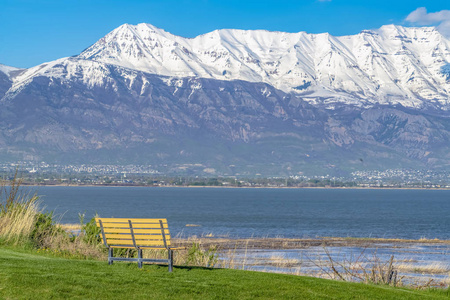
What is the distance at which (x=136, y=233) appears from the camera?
18547 millimetres

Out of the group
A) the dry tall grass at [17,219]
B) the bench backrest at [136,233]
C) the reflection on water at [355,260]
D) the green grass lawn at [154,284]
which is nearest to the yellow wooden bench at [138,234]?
the bench backrest at [136,233]

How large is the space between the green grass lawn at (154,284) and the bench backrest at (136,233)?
2.10 feet

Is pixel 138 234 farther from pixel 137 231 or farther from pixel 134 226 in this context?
pixel 134 226

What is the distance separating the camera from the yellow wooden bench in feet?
59.6

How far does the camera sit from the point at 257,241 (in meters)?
61.7

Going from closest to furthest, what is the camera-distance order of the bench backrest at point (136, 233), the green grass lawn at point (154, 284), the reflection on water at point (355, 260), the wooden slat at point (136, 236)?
1. the green grass lawn at point (154, 284)
2. the bench backrest at point (136, 233)
3. the wooden slat at point (136, 236)
4. the reflection on water at point (355, 260)

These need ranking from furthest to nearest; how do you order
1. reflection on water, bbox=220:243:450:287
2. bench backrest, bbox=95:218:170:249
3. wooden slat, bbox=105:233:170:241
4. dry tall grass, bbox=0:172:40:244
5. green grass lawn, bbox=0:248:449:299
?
reflection on water, bbox=220:243:450:287
dry tall grass, bbox=0:172:40:244
wooden slat, bbox=105:233:170:241
bench backrest, bbox=95:218:170:249
green grass lawn, bbox=0:248:449:299

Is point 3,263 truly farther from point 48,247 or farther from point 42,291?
point 48,247

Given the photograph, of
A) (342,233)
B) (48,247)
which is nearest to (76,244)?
(48,247)

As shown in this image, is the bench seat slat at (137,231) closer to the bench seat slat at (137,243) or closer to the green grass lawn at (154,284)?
the bench seat slat at (137,243)

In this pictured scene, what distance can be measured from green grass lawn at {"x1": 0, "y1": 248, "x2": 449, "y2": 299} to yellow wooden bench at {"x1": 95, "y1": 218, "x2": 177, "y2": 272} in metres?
0.58

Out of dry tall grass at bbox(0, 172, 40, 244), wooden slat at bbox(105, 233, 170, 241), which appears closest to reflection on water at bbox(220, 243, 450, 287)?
dry tall grass at bbox(0, 172, 40, 244)

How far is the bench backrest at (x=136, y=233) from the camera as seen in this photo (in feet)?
59.5

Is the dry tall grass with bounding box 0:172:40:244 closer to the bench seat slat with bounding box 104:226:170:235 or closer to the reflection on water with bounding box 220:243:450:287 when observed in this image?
the bench seat slat with bounding box 104:226:170:235
